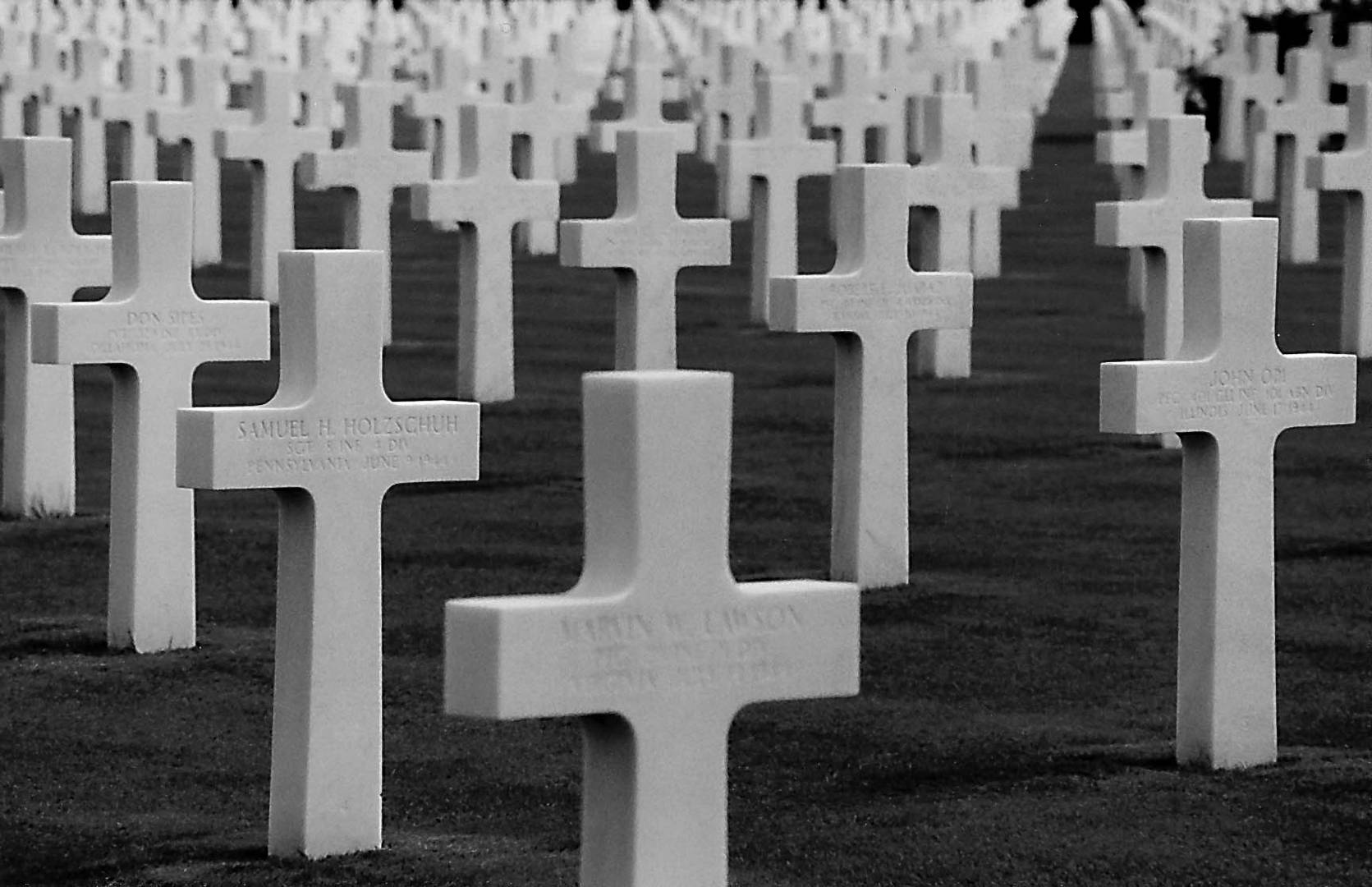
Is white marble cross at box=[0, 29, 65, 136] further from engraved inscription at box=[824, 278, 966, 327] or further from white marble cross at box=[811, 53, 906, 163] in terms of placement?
engraved inscription at box=[824, 278, 966, 327]

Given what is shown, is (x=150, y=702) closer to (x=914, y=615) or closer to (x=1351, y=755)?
(x=914, y=615)

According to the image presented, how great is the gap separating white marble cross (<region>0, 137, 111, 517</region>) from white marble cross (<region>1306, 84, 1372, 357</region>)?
19.0 ft

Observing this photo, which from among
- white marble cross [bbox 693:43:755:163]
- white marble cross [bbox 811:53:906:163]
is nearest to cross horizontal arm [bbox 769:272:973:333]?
white marble cross [bbox 811:53:906:163]

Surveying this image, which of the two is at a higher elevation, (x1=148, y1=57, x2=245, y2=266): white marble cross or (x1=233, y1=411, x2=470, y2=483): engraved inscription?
(x1=148, y1=57, x2=245, y2=266): white marble cross

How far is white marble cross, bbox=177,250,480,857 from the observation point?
551cm

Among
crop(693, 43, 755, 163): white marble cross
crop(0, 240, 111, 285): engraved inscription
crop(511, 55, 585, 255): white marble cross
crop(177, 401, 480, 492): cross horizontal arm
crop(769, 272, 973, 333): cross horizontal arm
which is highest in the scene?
crop(693, 43, 755, 163): white marble cross

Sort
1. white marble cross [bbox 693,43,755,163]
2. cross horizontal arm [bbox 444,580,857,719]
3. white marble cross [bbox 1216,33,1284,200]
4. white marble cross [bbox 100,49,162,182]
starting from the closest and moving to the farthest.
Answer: cross horizontal arm [bbox 444,580,857,719]
white marble cross [bbox 100,49,162,182]
white marble cross [bbox 1216,33,1284,200]
white marble cross [bbox 693,43,755,163]

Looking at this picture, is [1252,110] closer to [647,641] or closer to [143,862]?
[143,862]

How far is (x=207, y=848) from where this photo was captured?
5680 mm

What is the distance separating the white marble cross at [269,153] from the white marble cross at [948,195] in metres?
3.44

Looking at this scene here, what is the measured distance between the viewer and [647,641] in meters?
4.12

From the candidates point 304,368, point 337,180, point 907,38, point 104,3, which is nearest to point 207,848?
point 304,368

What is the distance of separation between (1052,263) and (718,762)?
13220mm

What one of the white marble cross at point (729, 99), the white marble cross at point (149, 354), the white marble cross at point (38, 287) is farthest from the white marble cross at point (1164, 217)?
the white marble cross at point (729, 99)
